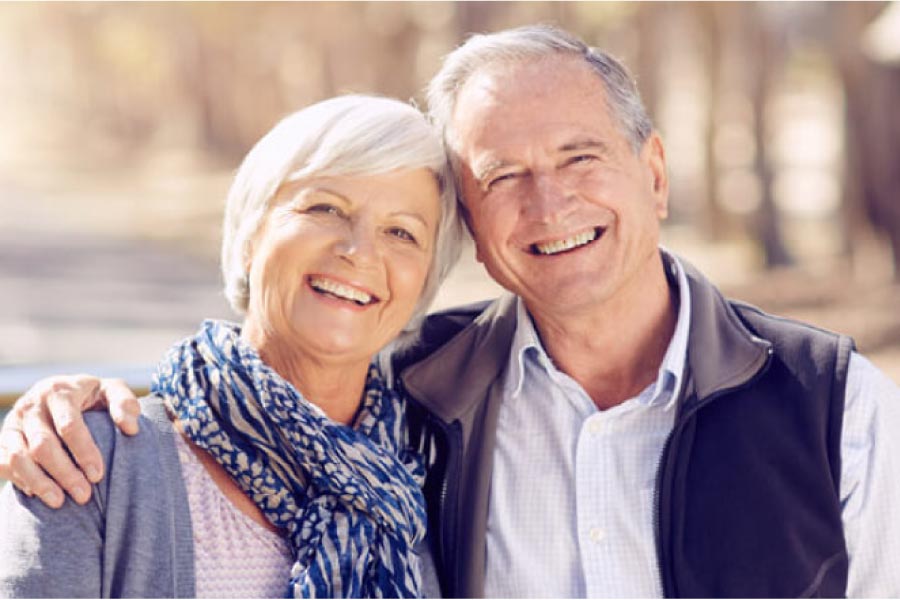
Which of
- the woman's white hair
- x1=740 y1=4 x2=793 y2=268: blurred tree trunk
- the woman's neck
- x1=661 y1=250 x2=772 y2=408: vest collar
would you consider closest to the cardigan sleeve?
the woman's neck

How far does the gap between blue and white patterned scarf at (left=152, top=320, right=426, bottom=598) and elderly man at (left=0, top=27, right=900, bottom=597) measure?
0.23 metres

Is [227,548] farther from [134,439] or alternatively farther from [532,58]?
[532,58]

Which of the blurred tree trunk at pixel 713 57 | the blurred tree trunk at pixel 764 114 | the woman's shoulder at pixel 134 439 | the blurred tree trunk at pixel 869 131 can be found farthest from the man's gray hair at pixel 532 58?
the blurred tree trunk at pixel 713 57

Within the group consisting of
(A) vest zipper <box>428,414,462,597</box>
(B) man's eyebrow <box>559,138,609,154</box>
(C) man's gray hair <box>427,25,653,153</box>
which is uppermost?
(C) man's gray hair <box>427,25,653,153</box>

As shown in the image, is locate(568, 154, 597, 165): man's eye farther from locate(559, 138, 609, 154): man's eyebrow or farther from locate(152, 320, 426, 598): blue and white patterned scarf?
locate(152, 320, 426, 598): blue and white patterned scarf

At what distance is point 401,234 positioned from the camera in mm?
2713

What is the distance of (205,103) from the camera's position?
136ft

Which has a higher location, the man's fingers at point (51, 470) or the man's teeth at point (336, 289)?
the man's teeth at point (336, 289)

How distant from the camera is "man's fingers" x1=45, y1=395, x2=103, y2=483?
2350 mm

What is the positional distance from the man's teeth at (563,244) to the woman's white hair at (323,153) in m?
0.26

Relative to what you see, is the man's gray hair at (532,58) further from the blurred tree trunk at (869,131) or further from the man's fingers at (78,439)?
the blurred tree trunk at (869,131)

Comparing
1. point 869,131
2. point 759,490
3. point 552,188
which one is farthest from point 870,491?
point 869,131

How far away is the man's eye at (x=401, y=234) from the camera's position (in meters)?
2.69

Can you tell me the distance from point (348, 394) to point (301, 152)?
56 cm
